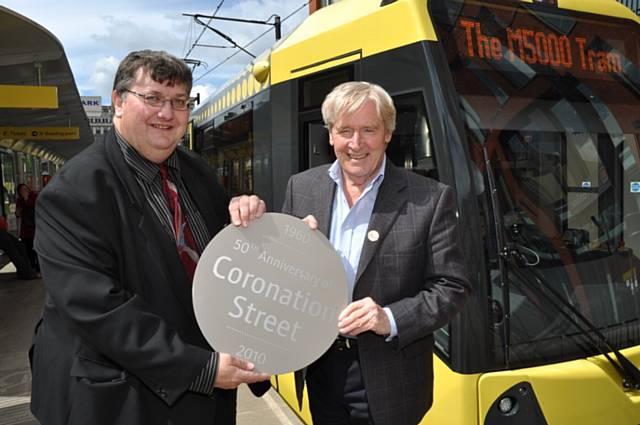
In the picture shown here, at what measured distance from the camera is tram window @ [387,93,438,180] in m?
2.80

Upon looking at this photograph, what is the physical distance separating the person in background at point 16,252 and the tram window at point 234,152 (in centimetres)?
439

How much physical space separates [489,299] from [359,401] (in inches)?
37.8

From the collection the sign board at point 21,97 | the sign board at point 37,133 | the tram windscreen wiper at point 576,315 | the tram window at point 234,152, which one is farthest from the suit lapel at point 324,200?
the sign board at point 37,133

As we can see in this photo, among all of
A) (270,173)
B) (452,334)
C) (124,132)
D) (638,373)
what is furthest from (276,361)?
(270,173)

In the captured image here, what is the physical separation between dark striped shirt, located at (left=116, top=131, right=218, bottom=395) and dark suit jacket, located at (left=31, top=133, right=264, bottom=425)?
3cm

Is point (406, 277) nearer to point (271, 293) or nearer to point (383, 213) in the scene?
point (383, 213)

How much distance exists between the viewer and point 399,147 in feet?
10.1

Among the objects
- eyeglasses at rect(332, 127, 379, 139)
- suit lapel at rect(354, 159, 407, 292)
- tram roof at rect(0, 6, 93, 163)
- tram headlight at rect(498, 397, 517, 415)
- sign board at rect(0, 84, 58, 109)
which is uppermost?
tram roof at rect(0, 6, 93, 163)

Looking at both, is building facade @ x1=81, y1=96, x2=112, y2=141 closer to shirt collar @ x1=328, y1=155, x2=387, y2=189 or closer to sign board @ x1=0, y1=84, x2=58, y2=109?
sign board @ x1=0, y1=84, x2=58, y2=109

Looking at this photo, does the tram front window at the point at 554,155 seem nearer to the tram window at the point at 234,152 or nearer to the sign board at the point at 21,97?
the tram window at the point at 234,152

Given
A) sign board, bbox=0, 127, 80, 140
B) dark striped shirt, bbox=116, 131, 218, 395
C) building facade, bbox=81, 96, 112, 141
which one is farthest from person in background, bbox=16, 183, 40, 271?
building facade, bbox=81, 96, 112, 141

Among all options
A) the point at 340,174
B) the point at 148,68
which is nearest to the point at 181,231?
the point at 148,68

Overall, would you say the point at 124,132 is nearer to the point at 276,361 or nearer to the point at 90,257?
the point at 90,257

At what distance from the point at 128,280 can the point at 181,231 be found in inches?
10.7
